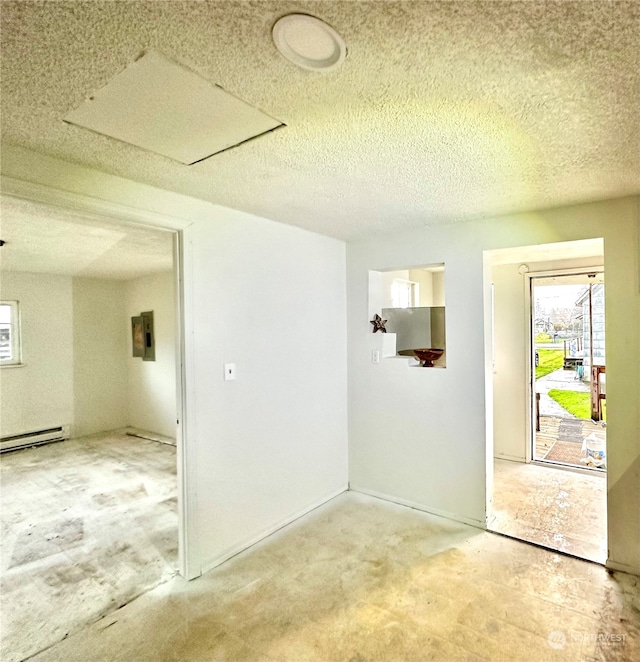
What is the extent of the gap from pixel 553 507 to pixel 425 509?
105 centimetres

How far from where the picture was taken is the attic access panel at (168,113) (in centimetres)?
121

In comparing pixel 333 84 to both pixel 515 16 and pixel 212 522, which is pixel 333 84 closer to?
pixel 515 16

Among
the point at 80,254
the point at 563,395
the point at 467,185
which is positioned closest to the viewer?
the point at 467,185

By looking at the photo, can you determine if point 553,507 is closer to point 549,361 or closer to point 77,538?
point 549,361

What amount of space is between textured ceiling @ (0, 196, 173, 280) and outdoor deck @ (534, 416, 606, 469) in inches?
175

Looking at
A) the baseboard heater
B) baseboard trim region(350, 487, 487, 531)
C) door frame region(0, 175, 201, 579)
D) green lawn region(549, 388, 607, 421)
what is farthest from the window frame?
green lawn region(549, 388, 607, 421)

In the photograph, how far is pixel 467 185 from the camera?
2.19 metres

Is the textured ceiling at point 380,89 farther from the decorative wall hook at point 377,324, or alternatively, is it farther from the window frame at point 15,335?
the window frame at point 15,335

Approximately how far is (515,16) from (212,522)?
2.72 m

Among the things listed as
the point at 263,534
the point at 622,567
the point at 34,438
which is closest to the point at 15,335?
the point at 34,438

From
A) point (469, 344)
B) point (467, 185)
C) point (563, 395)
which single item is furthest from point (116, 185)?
point (563, 395)

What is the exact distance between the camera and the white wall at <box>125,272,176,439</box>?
543 cm

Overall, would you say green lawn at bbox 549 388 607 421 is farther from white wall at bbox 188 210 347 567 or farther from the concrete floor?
white wall at bbox 188 210 347 567

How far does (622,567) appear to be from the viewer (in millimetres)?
2350
